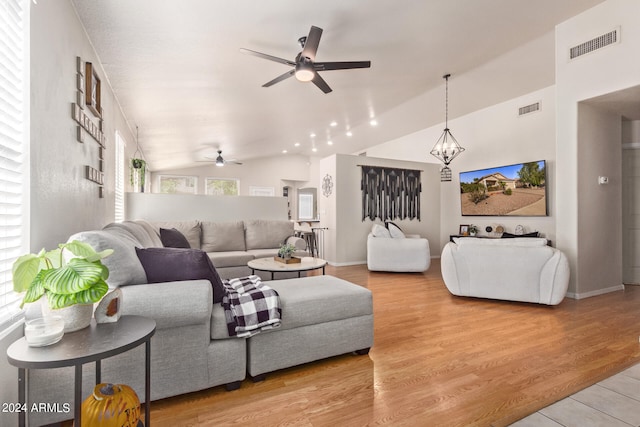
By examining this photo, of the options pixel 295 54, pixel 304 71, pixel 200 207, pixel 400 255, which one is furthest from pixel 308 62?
pixel 200 207

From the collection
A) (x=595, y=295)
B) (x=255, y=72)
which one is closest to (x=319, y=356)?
(x=255, y=72)

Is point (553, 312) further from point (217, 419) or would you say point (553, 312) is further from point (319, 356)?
point (217, 419)

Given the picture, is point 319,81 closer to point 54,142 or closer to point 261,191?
point 54,142

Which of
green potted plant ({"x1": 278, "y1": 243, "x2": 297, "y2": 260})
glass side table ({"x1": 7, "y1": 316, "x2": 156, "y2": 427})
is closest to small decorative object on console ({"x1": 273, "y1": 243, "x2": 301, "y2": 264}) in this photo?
green potted plant ({"x1": 278, "y1": 243, "x2": 297, "y2": 260})

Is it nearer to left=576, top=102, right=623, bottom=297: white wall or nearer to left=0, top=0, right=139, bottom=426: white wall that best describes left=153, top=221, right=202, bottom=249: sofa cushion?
left=0, top=0, right=139, bottom=426: white wall

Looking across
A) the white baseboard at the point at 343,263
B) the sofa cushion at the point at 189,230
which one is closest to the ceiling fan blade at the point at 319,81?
the sofa cushion at the point at 189,230

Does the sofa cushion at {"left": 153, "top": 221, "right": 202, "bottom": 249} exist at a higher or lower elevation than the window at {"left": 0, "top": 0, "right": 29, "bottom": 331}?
lower

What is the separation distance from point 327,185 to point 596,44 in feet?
14.7

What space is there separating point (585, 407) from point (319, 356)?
4.99ft

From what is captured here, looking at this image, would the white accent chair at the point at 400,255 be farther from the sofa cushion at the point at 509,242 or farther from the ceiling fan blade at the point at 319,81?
the ceiling fan blade at the point at 319,81

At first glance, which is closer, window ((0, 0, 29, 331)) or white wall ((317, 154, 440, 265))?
window ((0, 0, 29, 331))

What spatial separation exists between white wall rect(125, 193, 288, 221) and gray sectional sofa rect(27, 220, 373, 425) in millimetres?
3800

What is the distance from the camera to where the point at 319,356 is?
6.91 ft

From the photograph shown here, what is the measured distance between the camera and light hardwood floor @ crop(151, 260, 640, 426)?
1.60 m
